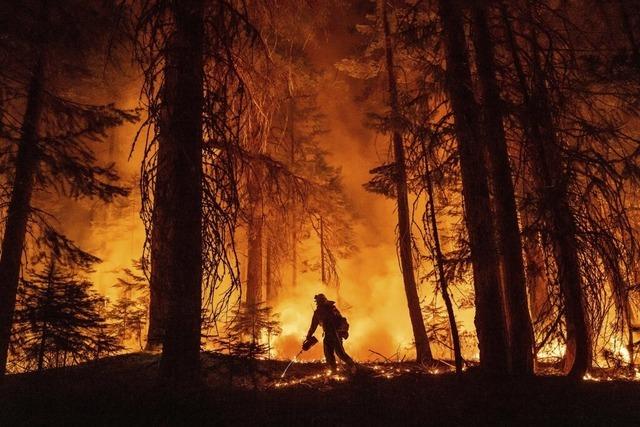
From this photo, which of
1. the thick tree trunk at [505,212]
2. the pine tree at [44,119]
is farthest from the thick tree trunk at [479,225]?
the pine tree at [44,119]

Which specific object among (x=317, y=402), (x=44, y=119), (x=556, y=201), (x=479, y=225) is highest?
(x=44, y=119)

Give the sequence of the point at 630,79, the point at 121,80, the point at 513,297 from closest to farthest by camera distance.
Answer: the point at 513,297 → the point at 630,79 → the point at 121,80

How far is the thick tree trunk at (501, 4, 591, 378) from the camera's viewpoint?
711cm

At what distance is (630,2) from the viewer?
945cm

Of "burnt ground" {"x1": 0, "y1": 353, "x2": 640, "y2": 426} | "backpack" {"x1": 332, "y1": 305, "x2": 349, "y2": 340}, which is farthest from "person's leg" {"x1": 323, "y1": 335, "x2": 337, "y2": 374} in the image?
"burnt ground" {"x1": 0, "y1": 353, "x2": 640, "y2": 426}

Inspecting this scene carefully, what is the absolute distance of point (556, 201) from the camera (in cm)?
710

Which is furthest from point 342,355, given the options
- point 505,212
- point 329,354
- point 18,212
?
point 18,212

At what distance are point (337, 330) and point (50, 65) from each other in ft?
28.2

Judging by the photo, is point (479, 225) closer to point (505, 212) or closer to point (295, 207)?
point (505, 212)

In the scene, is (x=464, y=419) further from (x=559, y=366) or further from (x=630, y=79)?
(x=630, y=79)

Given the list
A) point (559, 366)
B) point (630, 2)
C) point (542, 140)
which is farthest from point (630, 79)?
point (559, 366)

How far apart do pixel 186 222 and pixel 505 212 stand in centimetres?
523

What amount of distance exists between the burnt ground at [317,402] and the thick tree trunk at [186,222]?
14.9 inches

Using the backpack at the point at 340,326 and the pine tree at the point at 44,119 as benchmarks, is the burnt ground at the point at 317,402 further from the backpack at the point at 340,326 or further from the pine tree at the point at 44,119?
the pine tree at the point at 44,119
